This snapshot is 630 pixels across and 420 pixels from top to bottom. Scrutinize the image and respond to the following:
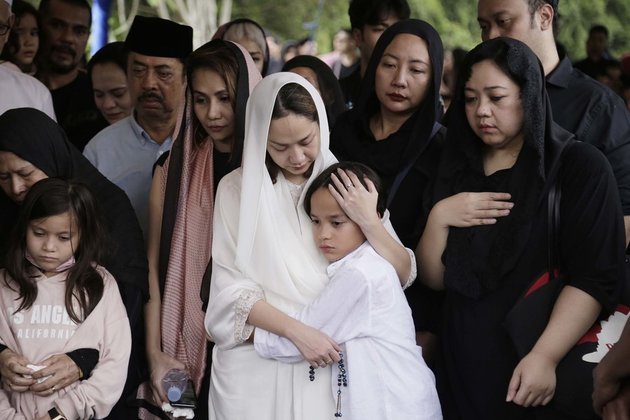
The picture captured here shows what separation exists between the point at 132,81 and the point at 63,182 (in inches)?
45.2

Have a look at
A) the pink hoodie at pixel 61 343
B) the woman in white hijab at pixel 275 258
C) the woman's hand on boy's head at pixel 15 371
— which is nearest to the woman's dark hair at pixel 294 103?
the woman in white hijab at pixel 275 258

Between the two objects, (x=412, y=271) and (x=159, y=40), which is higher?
(x=159, y=40)

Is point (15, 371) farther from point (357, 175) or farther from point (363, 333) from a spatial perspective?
point (357, 175)

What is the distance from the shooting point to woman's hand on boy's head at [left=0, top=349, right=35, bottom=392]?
3.78m

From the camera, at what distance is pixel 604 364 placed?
2.63 metres

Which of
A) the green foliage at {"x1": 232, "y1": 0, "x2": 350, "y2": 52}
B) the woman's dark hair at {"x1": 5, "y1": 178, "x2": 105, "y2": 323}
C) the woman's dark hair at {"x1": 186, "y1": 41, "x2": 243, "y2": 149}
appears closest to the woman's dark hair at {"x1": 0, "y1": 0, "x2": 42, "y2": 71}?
the woman's dark hair at {"x1": 186, "y1": 41, "x2": 243, "y2": 149}

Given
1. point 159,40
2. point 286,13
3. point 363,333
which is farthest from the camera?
point 286,13

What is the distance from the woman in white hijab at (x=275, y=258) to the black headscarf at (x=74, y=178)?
452 millimetres

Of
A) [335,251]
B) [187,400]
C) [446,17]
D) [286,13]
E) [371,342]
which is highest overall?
[286,13]

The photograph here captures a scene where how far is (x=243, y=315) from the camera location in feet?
12.2

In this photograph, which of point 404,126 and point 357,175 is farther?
point 404,126

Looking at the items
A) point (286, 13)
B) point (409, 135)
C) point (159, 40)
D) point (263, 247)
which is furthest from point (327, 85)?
point (286, 13)

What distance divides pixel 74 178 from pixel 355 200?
3.90 feet

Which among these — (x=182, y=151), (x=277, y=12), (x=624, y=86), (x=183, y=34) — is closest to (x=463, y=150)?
(x=182, y=151)
